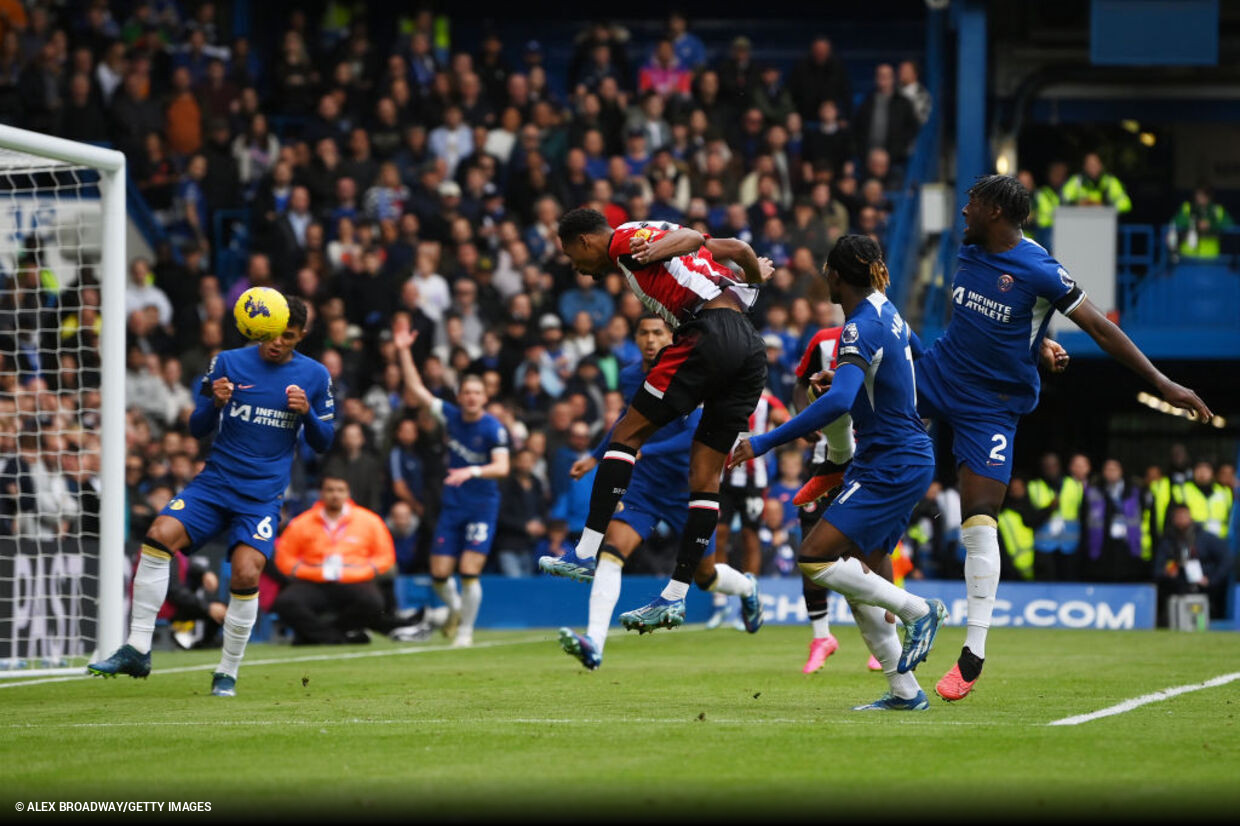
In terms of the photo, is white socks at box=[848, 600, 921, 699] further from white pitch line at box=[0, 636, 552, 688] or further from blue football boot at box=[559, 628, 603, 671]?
white pitch line at box=[0, 636, 552, 688]

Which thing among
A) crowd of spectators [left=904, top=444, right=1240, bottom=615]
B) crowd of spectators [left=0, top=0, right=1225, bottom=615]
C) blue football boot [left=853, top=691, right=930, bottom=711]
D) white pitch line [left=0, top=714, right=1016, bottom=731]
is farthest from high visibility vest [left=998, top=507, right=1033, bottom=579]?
white pitch line [left=0, top=714, right=1016, bottom=731]

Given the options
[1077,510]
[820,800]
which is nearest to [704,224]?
[1077,510]

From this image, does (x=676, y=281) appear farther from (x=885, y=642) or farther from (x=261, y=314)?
(x=261, y=314)

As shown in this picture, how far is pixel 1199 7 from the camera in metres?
22.5

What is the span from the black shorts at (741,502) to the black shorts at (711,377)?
23.0ft

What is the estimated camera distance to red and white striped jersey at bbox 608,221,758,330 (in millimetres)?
9586

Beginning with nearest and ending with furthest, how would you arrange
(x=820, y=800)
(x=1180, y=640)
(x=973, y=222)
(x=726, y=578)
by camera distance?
(x=820, y=800), (x=973, y=222), (x=726, y=578), (x=1180, y=640)

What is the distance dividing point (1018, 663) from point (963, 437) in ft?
13.3

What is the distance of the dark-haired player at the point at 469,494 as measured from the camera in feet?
54.1

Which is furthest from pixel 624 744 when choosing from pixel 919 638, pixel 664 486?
pixel 664 486

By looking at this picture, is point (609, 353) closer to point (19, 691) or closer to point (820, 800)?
point (19, 691)

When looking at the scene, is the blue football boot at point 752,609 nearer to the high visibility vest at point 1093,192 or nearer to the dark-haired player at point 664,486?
the dark-haired player at point 664,486

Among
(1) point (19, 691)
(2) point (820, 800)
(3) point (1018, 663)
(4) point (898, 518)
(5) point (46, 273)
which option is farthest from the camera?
(5) point (46, 273)

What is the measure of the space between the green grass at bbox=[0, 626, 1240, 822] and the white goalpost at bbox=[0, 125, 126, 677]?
1.21 m
